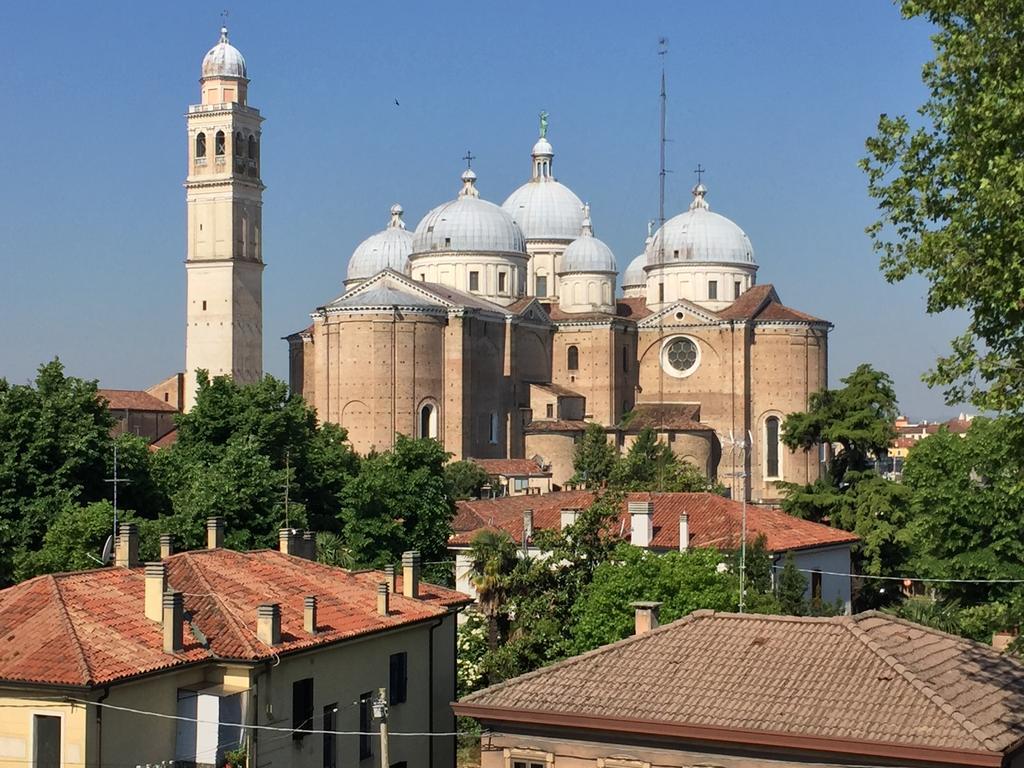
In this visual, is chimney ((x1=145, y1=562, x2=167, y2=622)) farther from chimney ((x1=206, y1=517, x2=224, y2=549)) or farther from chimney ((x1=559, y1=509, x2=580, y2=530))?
chimney ((x1=559, y1=509, x2=580, y2=530))

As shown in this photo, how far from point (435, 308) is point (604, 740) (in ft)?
188

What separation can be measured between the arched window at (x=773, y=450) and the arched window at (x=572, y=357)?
8882mm

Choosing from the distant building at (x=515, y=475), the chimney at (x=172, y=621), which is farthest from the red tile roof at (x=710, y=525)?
the distant building at (x=515, y=475)

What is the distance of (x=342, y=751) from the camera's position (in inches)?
787

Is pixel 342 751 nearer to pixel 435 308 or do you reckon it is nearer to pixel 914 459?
pixel 914 459

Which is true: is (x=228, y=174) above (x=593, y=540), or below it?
above

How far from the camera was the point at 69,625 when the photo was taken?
17.7 metres

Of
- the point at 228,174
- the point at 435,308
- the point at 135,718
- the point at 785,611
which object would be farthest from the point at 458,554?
the point at 228,174

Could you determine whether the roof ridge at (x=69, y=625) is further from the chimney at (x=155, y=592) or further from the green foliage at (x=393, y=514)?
the green foliage at (x=393, y=514)

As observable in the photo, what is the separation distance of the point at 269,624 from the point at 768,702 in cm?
571

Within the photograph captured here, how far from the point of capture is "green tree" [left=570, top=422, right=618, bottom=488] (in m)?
63.3

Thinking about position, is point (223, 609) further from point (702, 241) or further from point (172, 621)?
point (702, 241)

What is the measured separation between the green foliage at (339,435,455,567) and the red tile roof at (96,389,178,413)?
134 ft

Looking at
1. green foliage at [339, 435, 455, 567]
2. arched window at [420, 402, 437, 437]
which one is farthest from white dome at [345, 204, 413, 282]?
green foliage at [339, 435, 455, 567]
